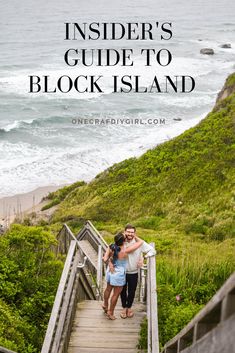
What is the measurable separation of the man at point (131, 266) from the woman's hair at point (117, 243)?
155mm

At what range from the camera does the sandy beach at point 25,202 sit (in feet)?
97.4

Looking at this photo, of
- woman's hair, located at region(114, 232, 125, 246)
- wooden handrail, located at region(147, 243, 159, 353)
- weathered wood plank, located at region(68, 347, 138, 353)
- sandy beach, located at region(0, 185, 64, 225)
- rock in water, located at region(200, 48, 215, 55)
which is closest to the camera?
wooden handrail, located at region(147, 243, 159, 353)

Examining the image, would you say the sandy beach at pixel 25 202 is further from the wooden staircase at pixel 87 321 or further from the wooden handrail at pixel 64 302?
the wooden handrail at pixel 64 302

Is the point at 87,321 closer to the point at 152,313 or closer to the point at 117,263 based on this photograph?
the point at 117,263

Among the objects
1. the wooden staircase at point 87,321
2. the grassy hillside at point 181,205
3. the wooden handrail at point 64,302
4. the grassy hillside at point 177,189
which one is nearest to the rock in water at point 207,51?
the grassy hillside at point 181,205

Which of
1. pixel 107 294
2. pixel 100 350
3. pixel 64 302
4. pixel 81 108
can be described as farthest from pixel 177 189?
pixel 81 108

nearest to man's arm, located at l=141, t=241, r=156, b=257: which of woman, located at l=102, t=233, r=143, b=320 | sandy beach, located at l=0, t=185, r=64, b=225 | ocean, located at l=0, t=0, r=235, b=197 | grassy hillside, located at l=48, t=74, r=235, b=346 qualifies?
woman, located at l=102, t=233, r=143, b=320

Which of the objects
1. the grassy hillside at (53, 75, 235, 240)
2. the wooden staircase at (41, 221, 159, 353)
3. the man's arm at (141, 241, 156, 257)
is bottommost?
the grassy hillside at (53, 75, 235, 240)

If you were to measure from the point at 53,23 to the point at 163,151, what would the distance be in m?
89.7

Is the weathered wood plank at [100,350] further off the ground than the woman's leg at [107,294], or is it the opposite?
the woman's leg at [107,294]

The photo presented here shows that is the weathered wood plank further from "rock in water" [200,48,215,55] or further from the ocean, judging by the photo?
"rock in water" [200,48,215,55]

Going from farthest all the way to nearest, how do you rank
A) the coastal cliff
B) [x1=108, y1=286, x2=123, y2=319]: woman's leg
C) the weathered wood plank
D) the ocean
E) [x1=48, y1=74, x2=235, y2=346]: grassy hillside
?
the ocean, [x1=48, y1=74, x2=235, y2=346]: grassy hillside, the coastal cliff, [x1=108, y1=286, x2=123, y2=319]: woman's leg, the weathered wood plank

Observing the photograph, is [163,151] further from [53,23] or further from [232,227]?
[53,23]

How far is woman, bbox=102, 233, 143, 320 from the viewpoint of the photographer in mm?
7539
